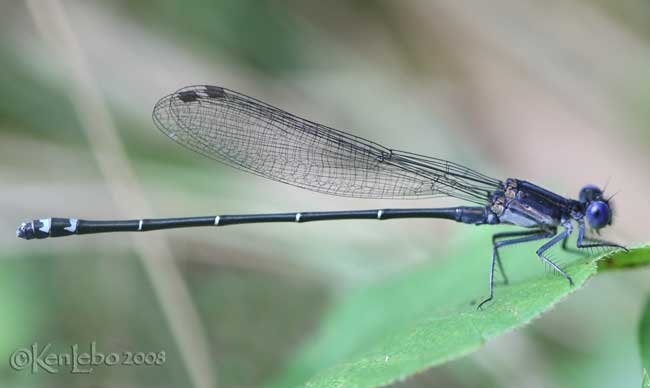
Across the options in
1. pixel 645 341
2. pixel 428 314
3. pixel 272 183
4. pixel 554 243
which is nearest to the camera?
pixel 645 341

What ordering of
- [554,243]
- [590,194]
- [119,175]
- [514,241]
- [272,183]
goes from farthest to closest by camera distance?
[272,183] → [119,175] → [590,194] → [514,241] → [554,243]

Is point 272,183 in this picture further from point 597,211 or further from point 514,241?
point 597,211

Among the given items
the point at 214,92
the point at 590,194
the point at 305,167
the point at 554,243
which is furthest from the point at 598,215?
the point at 214,92

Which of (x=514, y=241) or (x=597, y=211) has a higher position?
(x=597, y=211)

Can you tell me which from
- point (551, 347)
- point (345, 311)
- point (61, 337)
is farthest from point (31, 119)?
point (551, 347)

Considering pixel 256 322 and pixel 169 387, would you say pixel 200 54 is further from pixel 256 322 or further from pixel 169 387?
pixel 169 387

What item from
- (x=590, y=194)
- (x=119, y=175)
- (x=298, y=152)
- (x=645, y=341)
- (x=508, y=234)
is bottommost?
(x=119, y=175)
